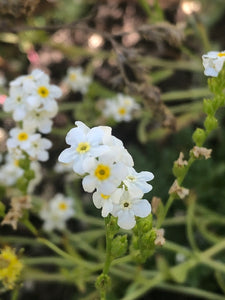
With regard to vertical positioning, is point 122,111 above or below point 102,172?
above

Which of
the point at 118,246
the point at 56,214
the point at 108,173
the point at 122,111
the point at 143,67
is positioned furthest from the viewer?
the point at 122,111

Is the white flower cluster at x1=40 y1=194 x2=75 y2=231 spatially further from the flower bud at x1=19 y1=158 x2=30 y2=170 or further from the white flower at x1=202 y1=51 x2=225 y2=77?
the white flower at x1=202 y1=51 x2=225 y2=77

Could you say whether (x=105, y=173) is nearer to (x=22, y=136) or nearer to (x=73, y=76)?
(x=22, y=136)

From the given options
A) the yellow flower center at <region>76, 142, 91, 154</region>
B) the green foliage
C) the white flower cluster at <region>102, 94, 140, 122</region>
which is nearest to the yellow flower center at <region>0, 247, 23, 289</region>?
the green foliage

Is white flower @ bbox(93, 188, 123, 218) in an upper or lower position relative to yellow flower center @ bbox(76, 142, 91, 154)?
lower

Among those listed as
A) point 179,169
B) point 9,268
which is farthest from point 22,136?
point 179,169

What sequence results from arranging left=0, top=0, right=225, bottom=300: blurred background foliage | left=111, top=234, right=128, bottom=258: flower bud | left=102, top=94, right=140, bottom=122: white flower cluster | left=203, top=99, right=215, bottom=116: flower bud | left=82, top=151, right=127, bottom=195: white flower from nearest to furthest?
1. left=82, top=151, right=127, bottom=195: white flower
2. left=111, top=234, right=128, bottom=258: flower bud
3. left=203, top=99, right=215, bottom=116: flower bud
4. left=0, top=0, right=225, bottom=300: blurred background foliage
5. left=102, top=94, right=140, bottom=122: white flower cluster

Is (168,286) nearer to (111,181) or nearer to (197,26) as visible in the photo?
(111,181)
